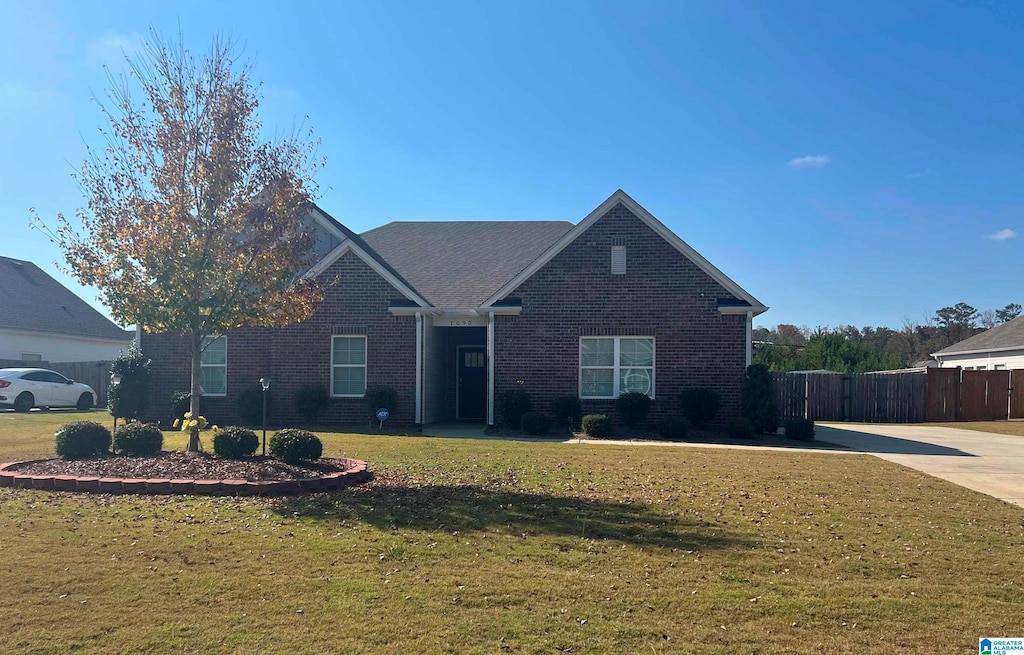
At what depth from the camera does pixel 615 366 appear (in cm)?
1970

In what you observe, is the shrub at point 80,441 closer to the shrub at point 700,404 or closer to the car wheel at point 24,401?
the shrub at point 700,404

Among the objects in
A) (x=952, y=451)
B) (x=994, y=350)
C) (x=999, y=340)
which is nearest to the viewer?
(x=952, y=451)

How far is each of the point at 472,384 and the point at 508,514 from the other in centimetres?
1444

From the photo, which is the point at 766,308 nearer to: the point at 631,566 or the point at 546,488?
the point at 546,488

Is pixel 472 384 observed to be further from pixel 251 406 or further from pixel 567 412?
pixel 251 406

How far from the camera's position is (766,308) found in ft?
62.6

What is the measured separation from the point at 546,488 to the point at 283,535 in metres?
3.81

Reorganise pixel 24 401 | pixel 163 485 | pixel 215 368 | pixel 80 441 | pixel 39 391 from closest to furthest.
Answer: pixel 163 485
pixel 80 441
pixel 215 368
pixel 24 401
pixel 39 391

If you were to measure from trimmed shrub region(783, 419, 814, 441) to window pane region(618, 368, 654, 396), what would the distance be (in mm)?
3654

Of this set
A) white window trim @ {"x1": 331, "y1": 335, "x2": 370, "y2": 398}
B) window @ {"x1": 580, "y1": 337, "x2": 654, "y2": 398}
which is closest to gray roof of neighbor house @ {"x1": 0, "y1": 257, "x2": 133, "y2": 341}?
white window trim @ {"x1": 331, "y1": 335, "x2": 370, "y2": 398}

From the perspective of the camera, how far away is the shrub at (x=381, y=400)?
18969 mm

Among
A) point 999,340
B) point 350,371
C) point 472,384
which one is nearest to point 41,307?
point 350,371

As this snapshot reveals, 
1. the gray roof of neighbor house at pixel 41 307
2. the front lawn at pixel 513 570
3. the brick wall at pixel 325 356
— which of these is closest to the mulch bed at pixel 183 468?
the front lawn at pixel 513 570

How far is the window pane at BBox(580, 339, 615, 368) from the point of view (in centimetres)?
1978
